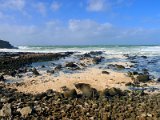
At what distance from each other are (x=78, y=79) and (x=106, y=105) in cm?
749

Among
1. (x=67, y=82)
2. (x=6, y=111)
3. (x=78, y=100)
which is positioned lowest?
(x=67, y=82)

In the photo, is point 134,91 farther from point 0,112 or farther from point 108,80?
point 0,112

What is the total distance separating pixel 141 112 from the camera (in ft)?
34.5

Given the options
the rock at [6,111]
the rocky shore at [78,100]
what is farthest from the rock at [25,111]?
the rock at [6,111]

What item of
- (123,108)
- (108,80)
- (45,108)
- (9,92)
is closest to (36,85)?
(9,92)

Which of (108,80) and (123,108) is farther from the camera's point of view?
(108,80)

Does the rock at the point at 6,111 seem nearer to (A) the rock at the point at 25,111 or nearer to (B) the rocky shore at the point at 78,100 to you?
(B) the rocky shore at the point at 78,100

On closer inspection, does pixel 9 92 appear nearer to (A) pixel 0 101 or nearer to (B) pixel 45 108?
(A) pixel 0 101

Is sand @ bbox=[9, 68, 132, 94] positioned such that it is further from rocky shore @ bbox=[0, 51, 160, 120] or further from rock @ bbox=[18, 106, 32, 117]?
rock @ bbox=[18, 106, 32, 117]

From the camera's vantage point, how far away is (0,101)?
11898mm

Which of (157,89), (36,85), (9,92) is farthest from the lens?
(36,85)

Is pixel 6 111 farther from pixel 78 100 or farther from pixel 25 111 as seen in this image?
pixel 78 100

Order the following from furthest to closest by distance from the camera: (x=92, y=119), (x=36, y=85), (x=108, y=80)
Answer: (x=108, y=80)
(x=36, y=85)
(x=92, y=119)

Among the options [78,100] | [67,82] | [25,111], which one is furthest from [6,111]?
[67,82]
